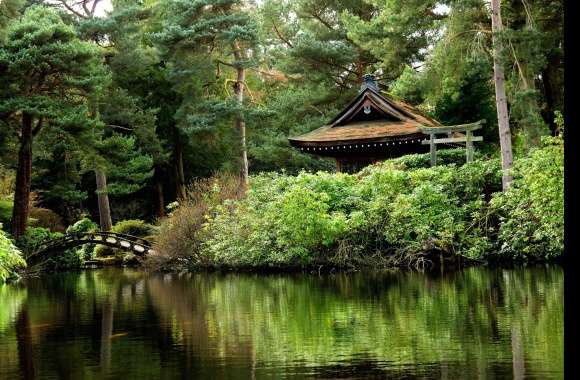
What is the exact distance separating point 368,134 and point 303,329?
699 inches

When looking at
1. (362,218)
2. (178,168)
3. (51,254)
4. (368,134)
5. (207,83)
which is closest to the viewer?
(362,218)

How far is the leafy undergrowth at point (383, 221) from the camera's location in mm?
21938

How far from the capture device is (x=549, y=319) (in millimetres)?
11477

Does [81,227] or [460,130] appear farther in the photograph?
[81,227]

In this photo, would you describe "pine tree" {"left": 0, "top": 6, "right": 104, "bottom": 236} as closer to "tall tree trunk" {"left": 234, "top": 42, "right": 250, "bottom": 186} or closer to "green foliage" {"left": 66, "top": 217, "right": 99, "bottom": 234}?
"green foliage" {"left": 66, "top": 217, "right": 99, "bottom": 234}

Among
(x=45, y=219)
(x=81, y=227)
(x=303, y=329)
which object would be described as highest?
(x=45, y=219)

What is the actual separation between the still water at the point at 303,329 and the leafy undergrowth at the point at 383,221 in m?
1.58

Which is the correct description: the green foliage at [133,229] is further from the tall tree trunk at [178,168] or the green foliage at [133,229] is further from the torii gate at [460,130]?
the torii gate at [460,130]

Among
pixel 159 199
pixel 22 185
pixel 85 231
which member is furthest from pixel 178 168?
pixel 22 185

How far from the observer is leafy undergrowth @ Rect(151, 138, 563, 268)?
21.9 meters

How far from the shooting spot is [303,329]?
12.1m

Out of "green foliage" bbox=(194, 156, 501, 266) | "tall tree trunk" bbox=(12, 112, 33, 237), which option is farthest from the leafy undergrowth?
"tall tree trunk" bbox=(12, 112, 33, 237)

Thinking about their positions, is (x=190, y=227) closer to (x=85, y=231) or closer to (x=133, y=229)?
(x=133, y=229)

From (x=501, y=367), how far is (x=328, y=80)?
110 feet
